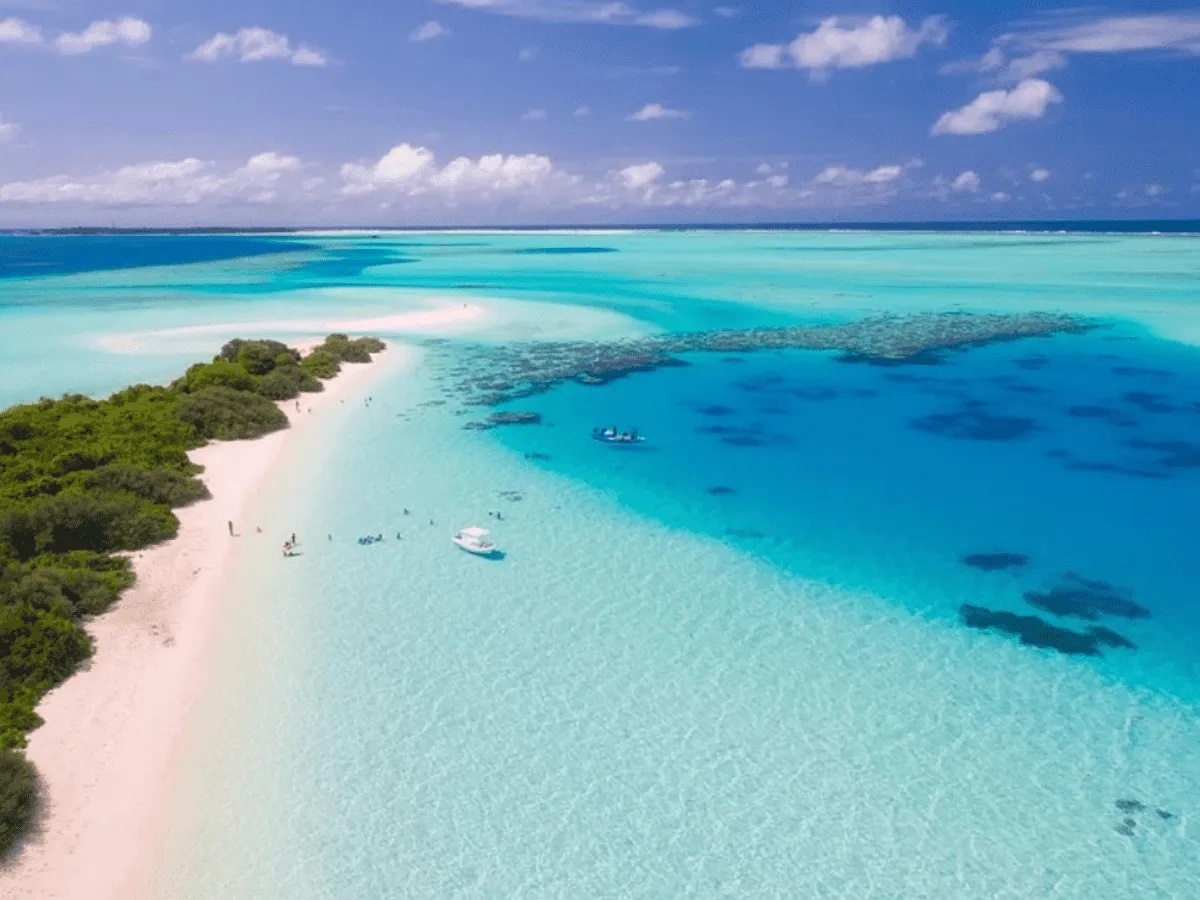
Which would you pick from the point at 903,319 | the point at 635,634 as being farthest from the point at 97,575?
the point at 903,319

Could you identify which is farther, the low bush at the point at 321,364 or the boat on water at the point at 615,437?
the low bush at the point at 321,364

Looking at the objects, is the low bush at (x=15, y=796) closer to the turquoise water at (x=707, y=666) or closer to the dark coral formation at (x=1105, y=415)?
the turquoise water at (x=707, y=666)

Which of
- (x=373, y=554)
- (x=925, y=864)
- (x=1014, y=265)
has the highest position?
(x=1014, y=265)

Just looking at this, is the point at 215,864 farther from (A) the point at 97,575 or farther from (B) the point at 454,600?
(A) the point at 97,575

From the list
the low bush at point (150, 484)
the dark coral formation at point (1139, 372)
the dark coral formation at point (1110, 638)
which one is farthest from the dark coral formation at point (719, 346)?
the dark coral formation at point (1110, 638)

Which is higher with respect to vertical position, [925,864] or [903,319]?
[903,319]

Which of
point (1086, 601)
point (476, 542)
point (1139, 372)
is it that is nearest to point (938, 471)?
point (1086, 601)
